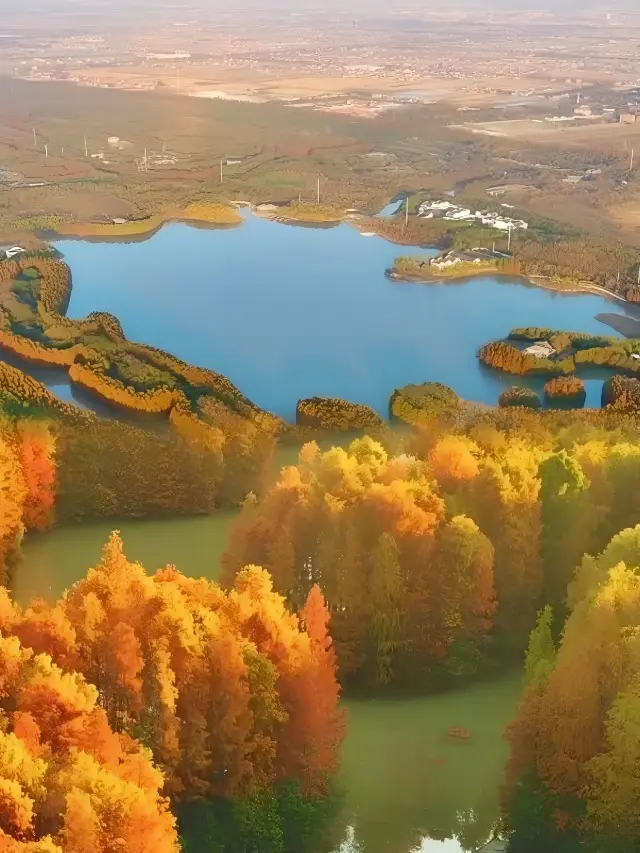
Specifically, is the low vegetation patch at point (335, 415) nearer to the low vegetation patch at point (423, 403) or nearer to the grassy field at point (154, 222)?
the low vegetation patch at point (423, 403)

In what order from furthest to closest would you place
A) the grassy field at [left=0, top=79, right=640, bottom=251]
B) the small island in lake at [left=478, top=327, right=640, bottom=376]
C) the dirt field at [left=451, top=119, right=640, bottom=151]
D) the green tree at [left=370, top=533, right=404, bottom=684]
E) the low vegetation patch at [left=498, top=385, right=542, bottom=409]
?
the dirt field at [left=451, top=119, right=640, bottom=151], the grassy field at [left=0, top=79, right=640, bottom=251], the small island in lake at [left=478, top=327, right=640, bottom=376], the low vegetation patch at [left=498, top=385, right=542, bottom=409], the green tree at [left=370, top=533, right=404, bottom=684]

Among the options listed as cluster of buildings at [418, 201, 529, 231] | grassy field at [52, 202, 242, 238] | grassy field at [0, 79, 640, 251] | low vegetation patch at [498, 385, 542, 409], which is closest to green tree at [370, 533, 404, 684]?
low vegetation patch at [498, 385, 542, 409]

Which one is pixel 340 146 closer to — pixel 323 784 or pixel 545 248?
pixel 545 248

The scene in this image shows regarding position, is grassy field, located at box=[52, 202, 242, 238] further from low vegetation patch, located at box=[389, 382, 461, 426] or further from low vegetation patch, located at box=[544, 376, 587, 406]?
low vegetation patch, located at box=[544, 376, 587, 406]

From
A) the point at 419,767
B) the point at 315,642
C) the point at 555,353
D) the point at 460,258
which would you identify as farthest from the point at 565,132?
the point at 419,767

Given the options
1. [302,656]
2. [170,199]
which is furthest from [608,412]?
[170,199]

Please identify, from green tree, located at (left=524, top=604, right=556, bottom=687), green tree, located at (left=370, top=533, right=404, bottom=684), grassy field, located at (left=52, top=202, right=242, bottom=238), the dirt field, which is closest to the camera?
green tree, located at (left=524, top=604, right=556, bottom=687)
